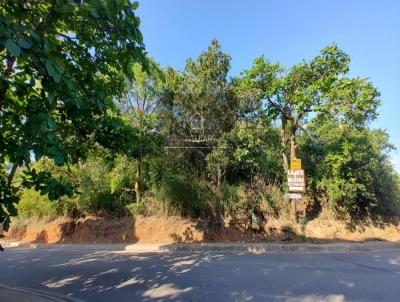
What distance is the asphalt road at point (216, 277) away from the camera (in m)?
6.68

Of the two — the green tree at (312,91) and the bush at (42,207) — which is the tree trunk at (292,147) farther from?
the bush at (42,207)

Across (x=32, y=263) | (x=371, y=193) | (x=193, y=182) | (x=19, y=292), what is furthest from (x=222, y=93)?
(x=19, y=292)

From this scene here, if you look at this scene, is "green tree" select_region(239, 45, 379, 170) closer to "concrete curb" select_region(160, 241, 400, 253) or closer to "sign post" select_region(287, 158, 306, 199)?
"sign post" select_region(287, 158, 306, 199)

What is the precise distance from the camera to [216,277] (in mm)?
8031

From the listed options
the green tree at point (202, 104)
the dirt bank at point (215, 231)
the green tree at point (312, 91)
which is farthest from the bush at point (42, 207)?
the green tree at point (312, 91)

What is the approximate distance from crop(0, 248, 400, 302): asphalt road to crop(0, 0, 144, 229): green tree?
3617 millimetres

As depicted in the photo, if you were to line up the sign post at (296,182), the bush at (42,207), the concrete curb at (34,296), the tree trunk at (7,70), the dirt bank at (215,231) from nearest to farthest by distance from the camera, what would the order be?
1. the tree trunk at (7,70)
2. the concrete curb at (34,296)
3. the sign post at (296,182)
4. the dirt bank at (215,231)
5. the bush at (42,207)

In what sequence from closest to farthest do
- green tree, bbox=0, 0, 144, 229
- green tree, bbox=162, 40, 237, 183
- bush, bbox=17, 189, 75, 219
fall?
green tree, bbox=0, 0, 144, 229
green tree, bbox=162, 40, 237, 183
bush, bbox=17, 189, 75, 219

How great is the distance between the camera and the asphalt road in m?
6.68

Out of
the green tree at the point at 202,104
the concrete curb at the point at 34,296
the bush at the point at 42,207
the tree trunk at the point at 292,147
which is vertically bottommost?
the concrete curb at the point at 34,296

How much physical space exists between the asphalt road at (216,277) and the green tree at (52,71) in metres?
3.62

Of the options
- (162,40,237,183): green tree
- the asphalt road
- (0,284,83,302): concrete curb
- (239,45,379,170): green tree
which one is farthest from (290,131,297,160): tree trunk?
(0,284,83,302): concrete curb

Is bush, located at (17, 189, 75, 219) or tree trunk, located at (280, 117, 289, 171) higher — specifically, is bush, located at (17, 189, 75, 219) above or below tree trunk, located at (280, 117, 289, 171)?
below

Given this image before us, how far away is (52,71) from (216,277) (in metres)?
6.32
